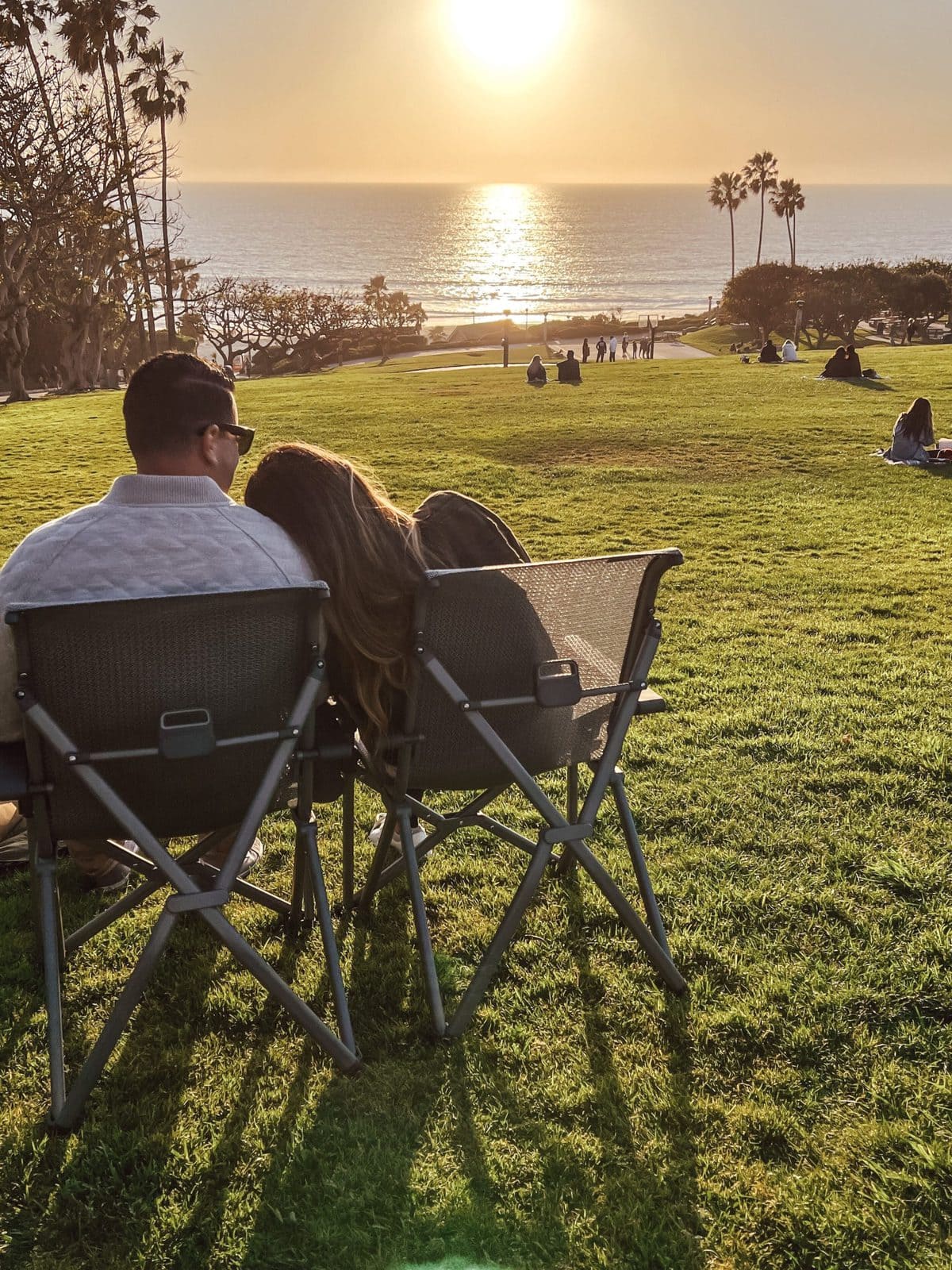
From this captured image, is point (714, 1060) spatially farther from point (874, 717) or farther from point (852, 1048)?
point (874, 717)

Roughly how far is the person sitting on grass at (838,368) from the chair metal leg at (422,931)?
23.5 metres

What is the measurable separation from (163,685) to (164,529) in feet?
1.43

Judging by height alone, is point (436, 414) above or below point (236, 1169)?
above

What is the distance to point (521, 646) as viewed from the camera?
2750mm

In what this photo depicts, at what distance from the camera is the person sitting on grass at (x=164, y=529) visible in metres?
2.53

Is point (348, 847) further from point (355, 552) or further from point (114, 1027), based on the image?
point (355, 552)

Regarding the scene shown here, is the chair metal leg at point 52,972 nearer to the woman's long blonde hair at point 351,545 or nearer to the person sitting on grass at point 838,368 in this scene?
the woman's long blonde hair at point 351,545

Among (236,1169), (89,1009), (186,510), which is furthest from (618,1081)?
(186,510)

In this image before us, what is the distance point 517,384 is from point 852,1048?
25.6 meters

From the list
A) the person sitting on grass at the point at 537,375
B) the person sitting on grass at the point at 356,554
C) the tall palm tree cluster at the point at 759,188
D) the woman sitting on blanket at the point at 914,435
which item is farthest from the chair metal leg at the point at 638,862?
the tall palm tree cluster at the point at 759,188

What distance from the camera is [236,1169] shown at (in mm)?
2535

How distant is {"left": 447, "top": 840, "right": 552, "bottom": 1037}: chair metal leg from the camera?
285 centimetres

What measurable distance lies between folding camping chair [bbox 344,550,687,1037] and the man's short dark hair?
33.9 inches

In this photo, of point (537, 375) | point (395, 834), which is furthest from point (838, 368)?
point (395, 834)
